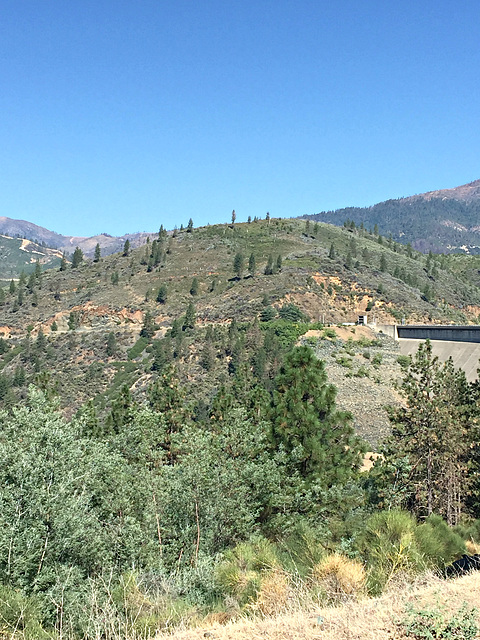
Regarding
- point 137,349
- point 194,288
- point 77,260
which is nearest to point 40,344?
point 137,349

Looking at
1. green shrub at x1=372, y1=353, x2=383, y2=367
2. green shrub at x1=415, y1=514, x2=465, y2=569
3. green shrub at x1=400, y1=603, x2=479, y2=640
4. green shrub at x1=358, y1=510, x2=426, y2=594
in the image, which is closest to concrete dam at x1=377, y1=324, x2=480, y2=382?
green shrub at x1=372, y1=353, x2=383, y2=367

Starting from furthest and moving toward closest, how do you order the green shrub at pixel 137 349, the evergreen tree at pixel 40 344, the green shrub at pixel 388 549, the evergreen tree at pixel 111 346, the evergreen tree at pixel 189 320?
the evergreen tree at pixel 189 320 < the evergreen tree at pixel 40 344 < the evergreen tree at pixel 111 346 < the green shrub at pixel 137 349 < the green shrub at pixel 388 549

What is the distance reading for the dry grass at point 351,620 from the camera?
7.48 metres

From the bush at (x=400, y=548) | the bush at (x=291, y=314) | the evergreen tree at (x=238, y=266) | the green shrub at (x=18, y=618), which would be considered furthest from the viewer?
the evergreen tree at (x=238, y=266)

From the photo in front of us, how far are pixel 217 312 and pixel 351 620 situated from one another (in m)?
88.9

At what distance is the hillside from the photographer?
7188 centimetres

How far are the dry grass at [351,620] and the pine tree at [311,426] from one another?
1138cm

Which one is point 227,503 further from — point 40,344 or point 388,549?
point 40,344

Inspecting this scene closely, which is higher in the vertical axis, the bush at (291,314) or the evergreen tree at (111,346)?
the bush at (291,314)

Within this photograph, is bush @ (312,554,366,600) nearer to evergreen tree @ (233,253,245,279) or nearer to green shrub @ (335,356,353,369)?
green shrub @ (335,356,353,369)

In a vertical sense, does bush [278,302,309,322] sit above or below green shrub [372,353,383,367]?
above

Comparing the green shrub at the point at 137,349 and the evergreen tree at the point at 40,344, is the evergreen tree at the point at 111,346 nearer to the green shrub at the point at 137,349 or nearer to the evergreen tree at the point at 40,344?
the green shrub at the point at 137,349

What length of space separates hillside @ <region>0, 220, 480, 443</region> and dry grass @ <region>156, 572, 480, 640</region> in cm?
3063

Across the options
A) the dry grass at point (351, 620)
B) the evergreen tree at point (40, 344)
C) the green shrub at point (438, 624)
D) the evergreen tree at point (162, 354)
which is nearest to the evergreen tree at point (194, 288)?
the evergreen tree at point (162, 354)
